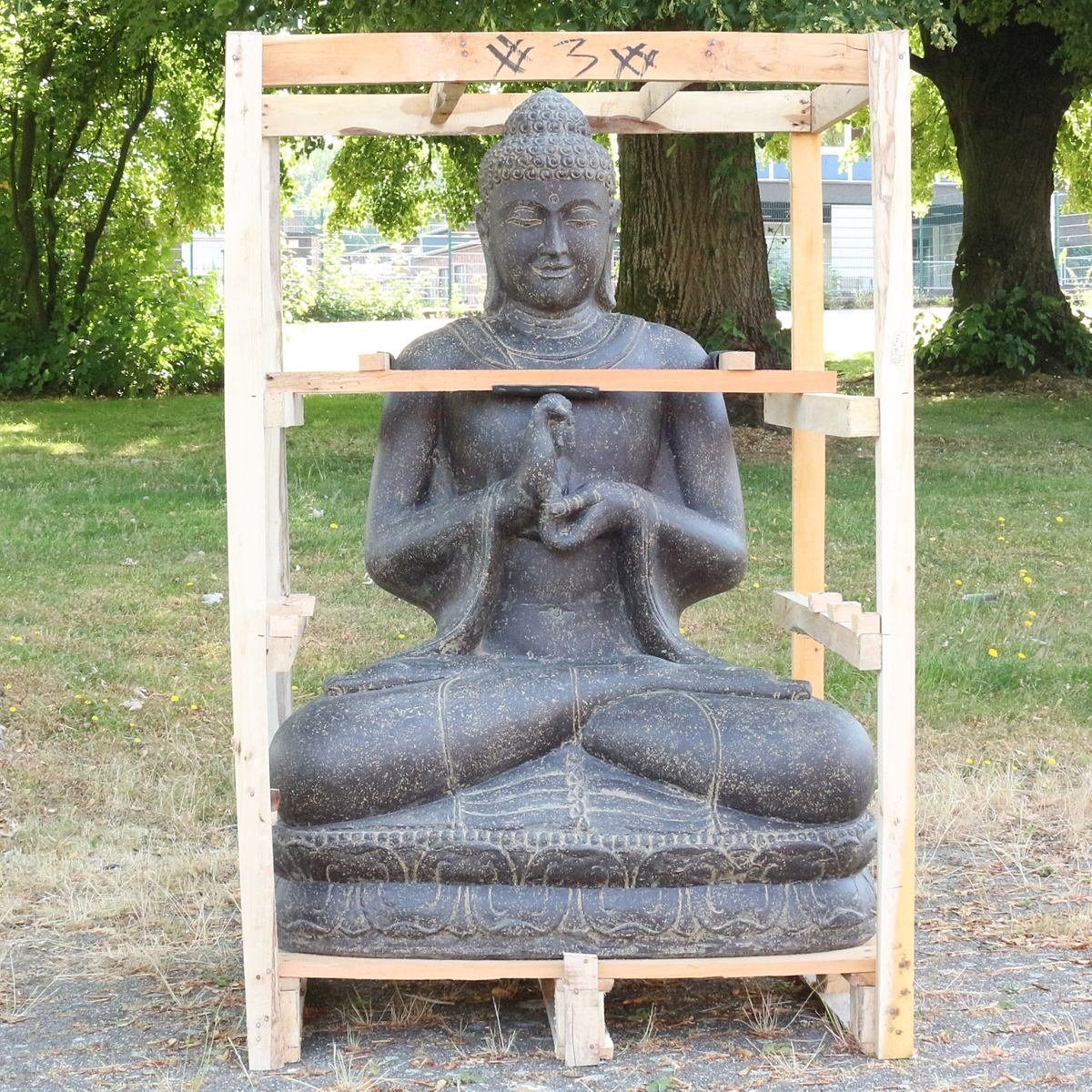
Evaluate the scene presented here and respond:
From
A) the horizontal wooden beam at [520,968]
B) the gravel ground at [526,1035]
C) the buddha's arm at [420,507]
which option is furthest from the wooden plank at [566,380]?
the gravel ground at [526,1035]

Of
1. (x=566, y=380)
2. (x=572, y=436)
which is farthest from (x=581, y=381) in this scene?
(x=572, y=436)

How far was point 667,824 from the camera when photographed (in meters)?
3.46

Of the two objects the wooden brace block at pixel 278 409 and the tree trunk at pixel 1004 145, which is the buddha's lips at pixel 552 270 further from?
the tree trunk at pixel 1004 145

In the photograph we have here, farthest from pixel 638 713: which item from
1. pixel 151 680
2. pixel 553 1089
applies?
pixel 151 680

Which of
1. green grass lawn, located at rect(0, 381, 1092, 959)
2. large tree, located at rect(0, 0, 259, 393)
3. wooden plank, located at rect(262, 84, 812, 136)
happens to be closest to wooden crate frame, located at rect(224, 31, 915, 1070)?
wooden plank, located at rect(262, 84, 812, 136)

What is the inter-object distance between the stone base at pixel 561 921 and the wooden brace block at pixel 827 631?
527 mm

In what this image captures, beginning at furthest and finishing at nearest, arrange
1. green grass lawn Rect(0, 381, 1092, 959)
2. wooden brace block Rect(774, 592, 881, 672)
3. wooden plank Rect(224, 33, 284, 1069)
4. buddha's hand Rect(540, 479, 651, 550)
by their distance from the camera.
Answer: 1. green grass lawn Rect(0, 381, 1092, 959)
2. buddha's hand Rect(540, 479, 651, 550)
3. wooden brace block Rect(774, 592, 881, 672)
4. wooden plank Rect(224, 33, 284, 1069)

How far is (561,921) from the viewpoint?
134 inches

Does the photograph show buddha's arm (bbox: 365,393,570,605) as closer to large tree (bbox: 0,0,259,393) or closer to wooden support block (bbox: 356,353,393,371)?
wooden support block (bbox: 356,353,393,371)

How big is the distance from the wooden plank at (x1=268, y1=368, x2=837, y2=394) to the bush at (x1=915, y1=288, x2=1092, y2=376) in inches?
467

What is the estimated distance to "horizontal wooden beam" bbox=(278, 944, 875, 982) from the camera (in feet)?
11.0

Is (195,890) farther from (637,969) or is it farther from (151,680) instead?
(151,680)

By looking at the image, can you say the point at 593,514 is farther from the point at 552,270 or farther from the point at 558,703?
the point at 552,270

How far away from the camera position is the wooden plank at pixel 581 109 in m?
4.04
